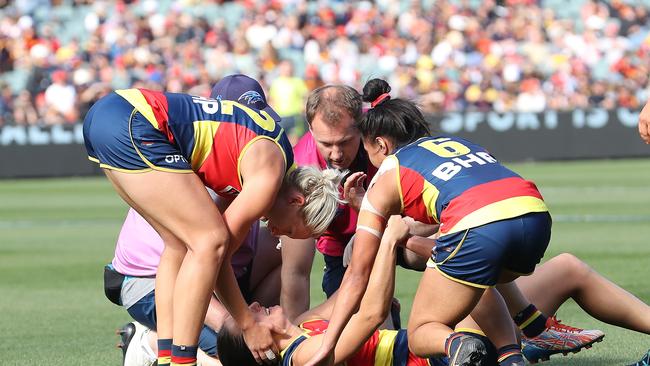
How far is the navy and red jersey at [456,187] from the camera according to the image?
542 centimetres

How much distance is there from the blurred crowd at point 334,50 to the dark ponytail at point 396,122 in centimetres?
1790

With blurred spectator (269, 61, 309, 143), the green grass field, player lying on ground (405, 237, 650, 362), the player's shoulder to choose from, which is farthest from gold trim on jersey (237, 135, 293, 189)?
blurred spectator (269, 61, 309, 143)

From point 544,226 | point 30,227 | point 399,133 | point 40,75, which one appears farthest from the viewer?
point 40,75

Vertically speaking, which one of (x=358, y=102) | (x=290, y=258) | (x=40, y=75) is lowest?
(x=40, y=75)

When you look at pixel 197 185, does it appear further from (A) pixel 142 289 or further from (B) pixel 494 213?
(B) pixel 494 213

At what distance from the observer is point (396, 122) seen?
232 inches

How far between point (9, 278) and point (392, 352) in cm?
595

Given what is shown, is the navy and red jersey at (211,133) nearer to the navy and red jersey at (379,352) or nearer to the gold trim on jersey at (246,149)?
the gold trim on jersey at (246,149)

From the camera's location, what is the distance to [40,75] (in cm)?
2509

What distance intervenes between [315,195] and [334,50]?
21.5 m

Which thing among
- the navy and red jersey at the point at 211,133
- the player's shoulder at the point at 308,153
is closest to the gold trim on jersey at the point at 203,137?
the navy and red jersey at the point at 211,133

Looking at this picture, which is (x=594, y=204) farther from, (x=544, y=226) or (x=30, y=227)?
(x=544, y=226)

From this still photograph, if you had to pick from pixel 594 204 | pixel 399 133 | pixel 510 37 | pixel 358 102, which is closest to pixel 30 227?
pixel 594 204

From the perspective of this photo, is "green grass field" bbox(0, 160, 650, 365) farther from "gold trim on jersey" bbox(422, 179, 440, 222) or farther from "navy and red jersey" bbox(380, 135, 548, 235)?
"gold trim on jersey" bbox(422, 179, 440, 222)
